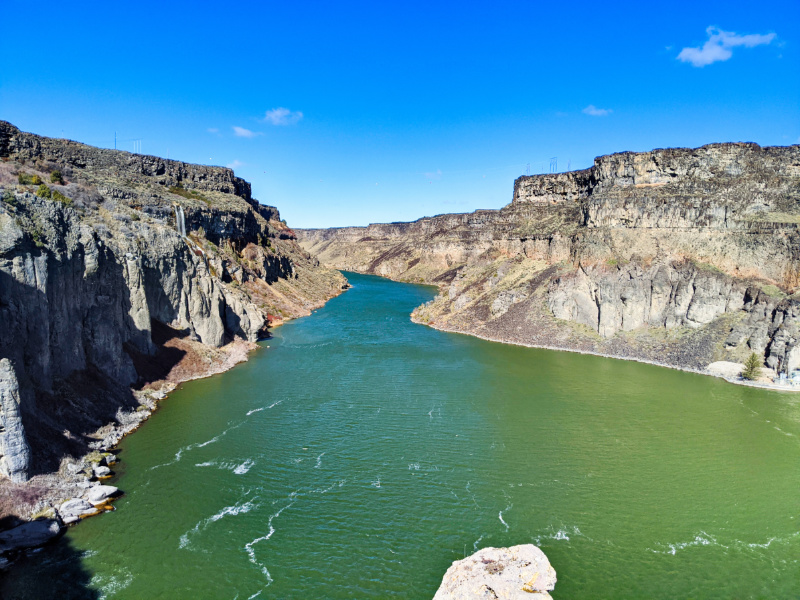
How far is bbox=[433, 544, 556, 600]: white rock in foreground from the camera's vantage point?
659 inches

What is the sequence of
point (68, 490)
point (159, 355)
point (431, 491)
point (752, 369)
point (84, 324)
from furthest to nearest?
point (752, 369) < point (159, 355) < point (84, 324) < point (431, 491) < point (68, 490)

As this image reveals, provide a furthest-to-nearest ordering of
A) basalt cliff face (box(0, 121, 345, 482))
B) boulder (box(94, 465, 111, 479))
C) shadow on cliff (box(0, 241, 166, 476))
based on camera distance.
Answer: boulder (box(94, 465, 111, 479)) < basalt cliff face (box(0, 121, 345, 482)) < shadow on cliff (box(0, 241, 166, 476))

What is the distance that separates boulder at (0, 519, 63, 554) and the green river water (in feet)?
2.20

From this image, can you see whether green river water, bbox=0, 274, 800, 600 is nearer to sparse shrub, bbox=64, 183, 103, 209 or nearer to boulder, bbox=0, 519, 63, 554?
boulder, bbox=0, 519, 63, 554

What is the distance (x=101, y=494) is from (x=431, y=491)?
16300 mm

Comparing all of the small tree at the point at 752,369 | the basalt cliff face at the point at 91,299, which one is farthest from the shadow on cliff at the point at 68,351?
the small tree at the point at 752,369

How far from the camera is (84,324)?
32406 mm

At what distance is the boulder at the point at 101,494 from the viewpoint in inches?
888

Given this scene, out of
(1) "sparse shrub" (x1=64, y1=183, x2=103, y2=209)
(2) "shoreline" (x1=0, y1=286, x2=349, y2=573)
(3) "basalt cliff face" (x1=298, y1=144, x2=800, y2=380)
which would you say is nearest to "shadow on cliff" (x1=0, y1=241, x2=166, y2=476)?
(2) "shoreline" (x1=0, y1=286, x2=349, y2=573)

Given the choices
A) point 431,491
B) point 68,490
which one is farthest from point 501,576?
point 68,490

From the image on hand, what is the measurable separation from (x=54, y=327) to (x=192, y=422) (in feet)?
34.1

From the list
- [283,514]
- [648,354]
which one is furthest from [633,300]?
[283,514]

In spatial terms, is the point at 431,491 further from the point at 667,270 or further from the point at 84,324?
the point at 667,270

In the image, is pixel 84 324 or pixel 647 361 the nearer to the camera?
pixel 84 324
